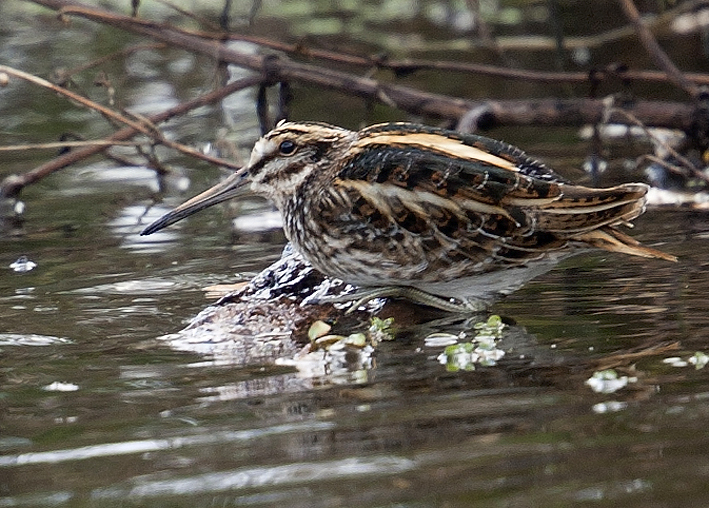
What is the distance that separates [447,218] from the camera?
5.03 metres

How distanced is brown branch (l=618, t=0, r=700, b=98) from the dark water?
1.00 m

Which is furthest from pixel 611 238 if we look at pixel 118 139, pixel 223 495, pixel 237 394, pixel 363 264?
pixel 118 139

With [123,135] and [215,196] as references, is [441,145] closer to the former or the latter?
[215,196]

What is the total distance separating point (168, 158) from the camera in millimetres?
9312

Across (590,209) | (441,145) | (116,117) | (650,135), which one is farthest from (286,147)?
(650,135)

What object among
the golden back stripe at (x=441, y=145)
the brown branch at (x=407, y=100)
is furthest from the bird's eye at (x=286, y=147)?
the brown branch at (x=407, y=100)

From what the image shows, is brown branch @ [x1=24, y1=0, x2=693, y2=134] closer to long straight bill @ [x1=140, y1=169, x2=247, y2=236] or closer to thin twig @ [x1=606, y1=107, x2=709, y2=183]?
thin twig @ [x1=606, y1=107, x2=709, y2=183]

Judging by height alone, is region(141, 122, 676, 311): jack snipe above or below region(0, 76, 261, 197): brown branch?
below

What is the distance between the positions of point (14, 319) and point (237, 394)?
164 centimetres

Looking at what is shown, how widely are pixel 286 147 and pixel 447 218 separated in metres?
0.87

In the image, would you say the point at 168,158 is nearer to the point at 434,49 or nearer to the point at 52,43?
the point at 434,49

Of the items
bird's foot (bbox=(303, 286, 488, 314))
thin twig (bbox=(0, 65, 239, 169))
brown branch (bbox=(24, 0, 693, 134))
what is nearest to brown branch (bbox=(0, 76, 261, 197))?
thin twig (bbox=(0, 65, 239, 169))

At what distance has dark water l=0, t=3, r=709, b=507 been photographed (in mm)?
3330

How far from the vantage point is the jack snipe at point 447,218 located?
16.5 feet
